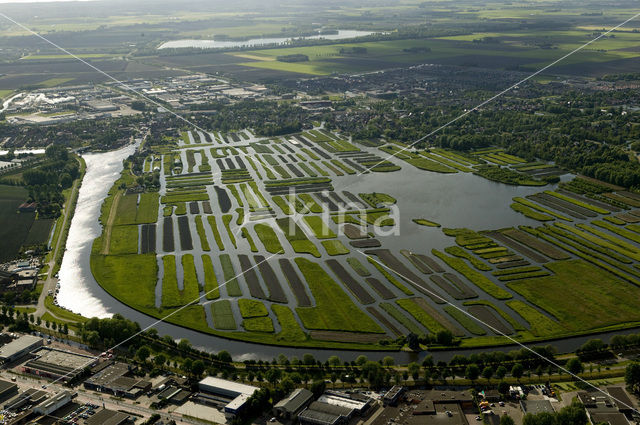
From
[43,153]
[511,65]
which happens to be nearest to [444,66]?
[511,65]

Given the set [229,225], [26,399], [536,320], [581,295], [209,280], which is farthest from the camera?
[229,225]

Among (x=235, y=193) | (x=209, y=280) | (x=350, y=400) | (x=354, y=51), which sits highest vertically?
(x=354, y=51)

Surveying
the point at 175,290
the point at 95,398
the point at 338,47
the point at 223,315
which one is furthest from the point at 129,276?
the point at 338,47

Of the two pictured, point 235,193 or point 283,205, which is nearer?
point 283,205

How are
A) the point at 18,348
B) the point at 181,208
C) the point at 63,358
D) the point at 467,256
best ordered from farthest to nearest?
1. the point at 181,208
2. the point at 467,256
3. the point at 18,348
4. the point at 63,358

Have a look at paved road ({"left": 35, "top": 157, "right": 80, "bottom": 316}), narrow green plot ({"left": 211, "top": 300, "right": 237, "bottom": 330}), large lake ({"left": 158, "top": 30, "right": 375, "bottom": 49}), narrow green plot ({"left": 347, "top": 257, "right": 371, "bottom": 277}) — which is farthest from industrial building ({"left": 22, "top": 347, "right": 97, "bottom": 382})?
large lake ({"left": 158, "top": 30, "right": 375, "bottom": 49})

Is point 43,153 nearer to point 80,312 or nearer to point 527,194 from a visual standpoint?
point 80,312

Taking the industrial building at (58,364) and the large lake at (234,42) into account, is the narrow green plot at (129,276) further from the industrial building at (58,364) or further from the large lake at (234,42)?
the large lake at (234,42)

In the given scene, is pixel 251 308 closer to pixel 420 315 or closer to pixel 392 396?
pixel 420 315
